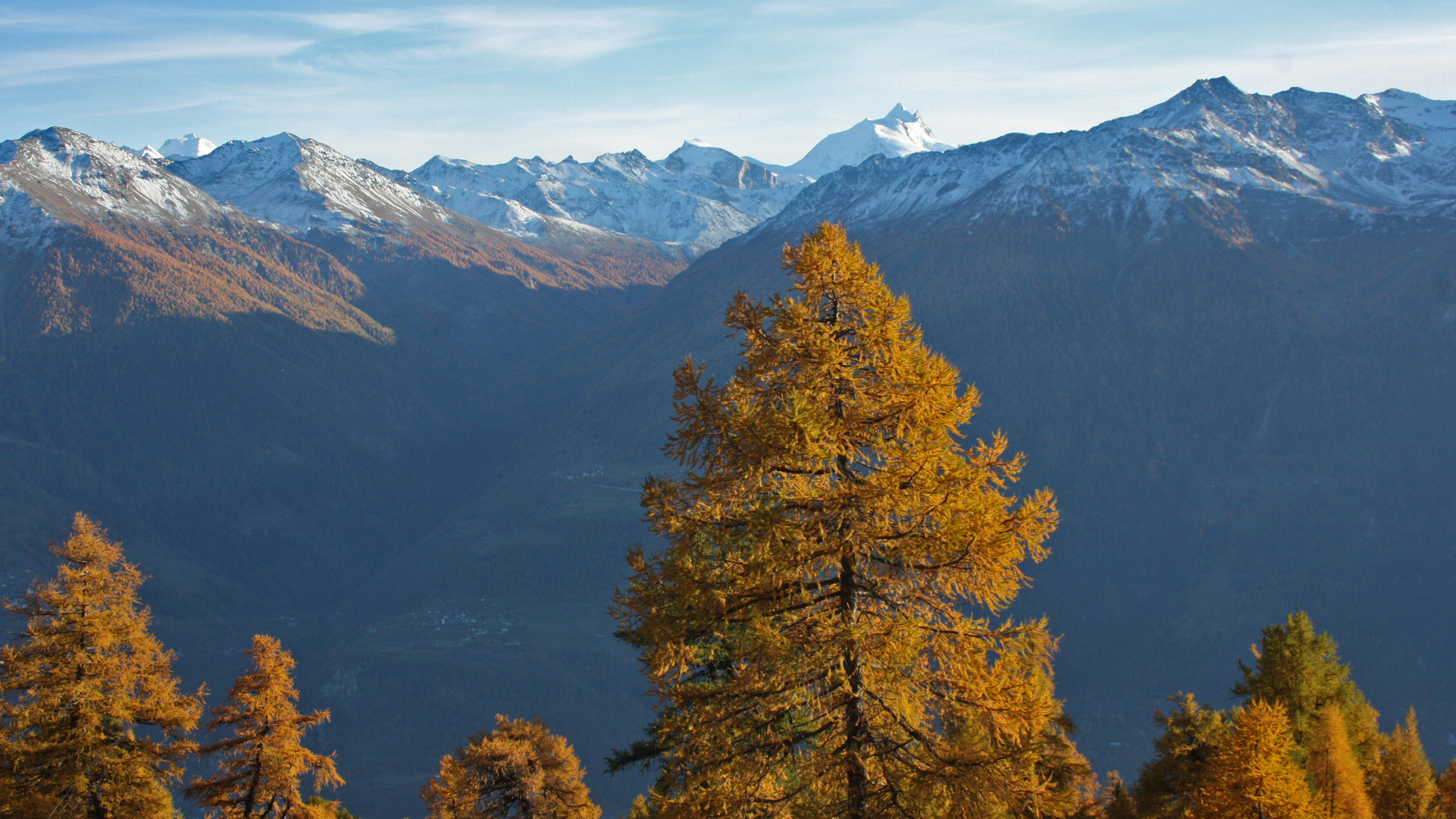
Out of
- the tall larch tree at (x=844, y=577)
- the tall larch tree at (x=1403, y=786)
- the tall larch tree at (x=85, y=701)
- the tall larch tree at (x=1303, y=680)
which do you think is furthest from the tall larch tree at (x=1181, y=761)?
the tall larch tree at (x=85, y=701)

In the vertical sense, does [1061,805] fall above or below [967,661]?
below

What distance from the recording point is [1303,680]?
66.8 ft

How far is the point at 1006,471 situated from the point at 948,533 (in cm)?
128

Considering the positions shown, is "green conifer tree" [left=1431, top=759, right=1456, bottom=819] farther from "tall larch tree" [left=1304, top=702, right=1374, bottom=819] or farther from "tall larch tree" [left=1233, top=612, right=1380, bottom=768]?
"tall larch tree" [left=1304, top=702, right=1374, bottom=819]

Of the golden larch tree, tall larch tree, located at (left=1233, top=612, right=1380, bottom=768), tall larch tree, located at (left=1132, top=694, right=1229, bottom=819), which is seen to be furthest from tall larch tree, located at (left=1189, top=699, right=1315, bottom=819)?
the golden larch tree

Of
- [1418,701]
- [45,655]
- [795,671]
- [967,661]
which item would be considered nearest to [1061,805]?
[967,661]

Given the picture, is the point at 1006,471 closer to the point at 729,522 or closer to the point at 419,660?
the point at 729,522

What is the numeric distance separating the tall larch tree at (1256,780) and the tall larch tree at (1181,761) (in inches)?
269

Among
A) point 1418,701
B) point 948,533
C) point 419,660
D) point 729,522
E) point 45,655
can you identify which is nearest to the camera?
point 948,533

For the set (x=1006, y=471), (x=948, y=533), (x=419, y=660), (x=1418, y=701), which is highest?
(x=419, y=660)

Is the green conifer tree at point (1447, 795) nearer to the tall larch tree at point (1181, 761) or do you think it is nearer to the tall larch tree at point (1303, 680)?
the tall larch tree at point (1303, 680)

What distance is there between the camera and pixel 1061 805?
11.1 meters

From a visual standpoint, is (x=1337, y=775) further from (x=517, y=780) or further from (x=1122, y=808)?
(x=517, y=780)

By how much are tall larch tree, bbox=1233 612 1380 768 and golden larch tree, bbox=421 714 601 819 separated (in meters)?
18.2
